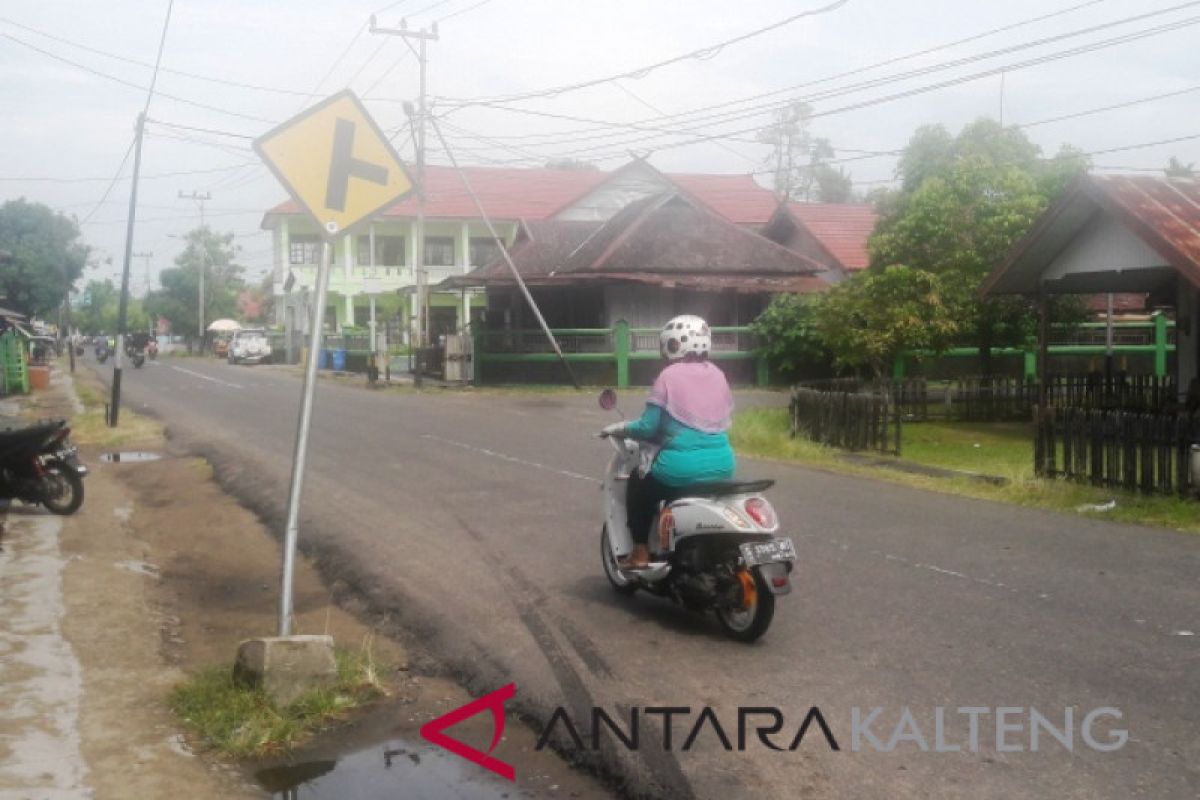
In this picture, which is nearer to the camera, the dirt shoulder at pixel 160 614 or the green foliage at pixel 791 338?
the dirt shoulder at pixel 160 614

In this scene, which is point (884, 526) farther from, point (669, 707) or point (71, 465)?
point (71, 465)

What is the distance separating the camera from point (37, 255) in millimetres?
54406

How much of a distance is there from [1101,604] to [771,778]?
403cm

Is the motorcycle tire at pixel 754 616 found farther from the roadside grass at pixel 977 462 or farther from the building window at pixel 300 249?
the building window at pixel 300 249

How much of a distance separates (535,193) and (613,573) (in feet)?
182

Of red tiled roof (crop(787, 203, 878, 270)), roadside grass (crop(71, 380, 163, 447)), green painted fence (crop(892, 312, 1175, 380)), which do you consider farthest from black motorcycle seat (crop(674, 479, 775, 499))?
red tiled roof (crop(787, 203, 878, 270))

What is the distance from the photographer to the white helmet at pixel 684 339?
7961mm

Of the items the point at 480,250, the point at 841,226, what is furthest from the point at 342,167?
the point at 480,250

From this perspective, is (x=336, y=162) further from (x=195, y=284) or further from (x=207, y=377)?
(x=195, y=284)

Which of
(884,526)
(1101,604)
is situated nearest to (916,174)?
(884,526)

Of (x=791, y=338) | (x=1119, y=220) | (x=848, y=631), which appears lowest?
(x=848, y=631)

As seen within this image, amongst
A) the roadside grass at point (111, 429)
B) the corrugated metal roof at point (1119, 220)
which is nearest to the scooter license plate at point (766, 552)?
the corrugated metal roof at point (1119, 220)

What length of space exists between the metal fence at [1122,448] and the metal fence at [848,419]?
373 cm

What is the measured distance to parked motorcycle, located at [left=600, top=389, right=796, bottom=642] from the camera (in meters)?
7.25
